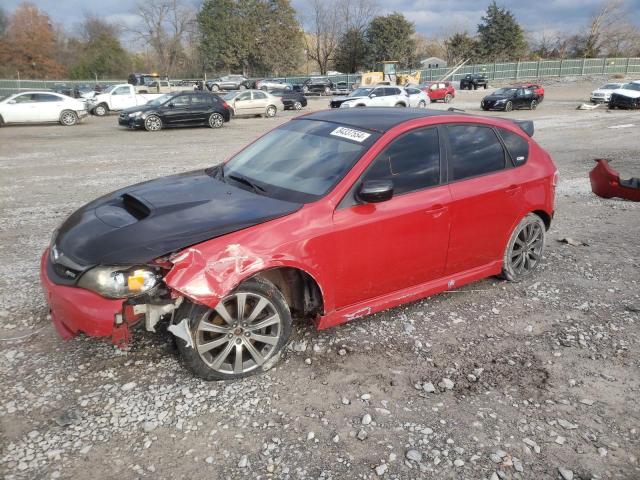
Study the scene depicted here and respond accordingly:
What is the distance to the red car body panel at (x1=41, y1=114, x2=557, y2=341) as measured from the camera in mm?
2957

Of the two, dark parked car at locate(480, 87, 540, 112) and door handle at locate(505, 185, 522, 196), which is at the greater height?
door handle at locate(505, 185, 522, 196)

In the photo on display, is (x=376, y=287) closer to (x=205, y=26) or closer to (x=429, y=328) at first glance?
(x=429, y=328)

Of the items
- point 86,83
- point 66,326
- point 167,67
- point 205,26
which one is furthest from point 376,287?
point 167,67

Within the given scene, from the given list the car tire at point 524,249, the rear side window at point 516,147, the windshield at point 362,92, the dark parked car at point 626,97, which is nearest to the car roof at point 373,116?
the rear side window at point 516,147

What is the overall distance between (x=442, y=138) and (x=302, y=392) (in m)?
2.30

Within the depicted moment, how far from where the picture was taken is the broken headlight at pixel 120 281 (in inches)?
115

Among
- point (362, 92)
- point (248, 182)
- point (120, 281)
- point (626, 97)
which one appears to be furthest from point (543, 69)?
point (120, 281)

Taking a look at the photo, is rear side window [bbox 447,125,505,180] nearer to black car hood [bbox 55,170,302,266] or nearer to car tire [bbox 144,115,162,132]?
black car hood [bbox 55,170,302,266]

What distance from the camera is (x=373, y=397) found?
3121mm

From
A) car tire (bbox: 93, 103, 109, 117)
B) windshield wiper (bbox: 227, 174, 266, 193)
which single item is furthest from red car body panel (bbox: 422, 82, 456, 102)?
windshield wiper (bbox: 227, 174, 266, 193)

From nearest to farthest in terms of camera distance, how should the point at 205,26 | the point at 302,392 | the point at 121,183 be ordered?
1. the point at 302,392
2. the point at 121,183
3. the point at 205,26

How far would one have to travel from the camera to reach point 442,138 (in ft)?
13.3

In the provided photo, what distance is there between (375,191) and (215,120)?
1868 centimetres

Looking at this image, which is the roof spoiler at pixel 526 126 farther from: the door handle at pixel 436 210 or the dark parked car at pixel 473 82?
the dark parked car at pixel 473 82
